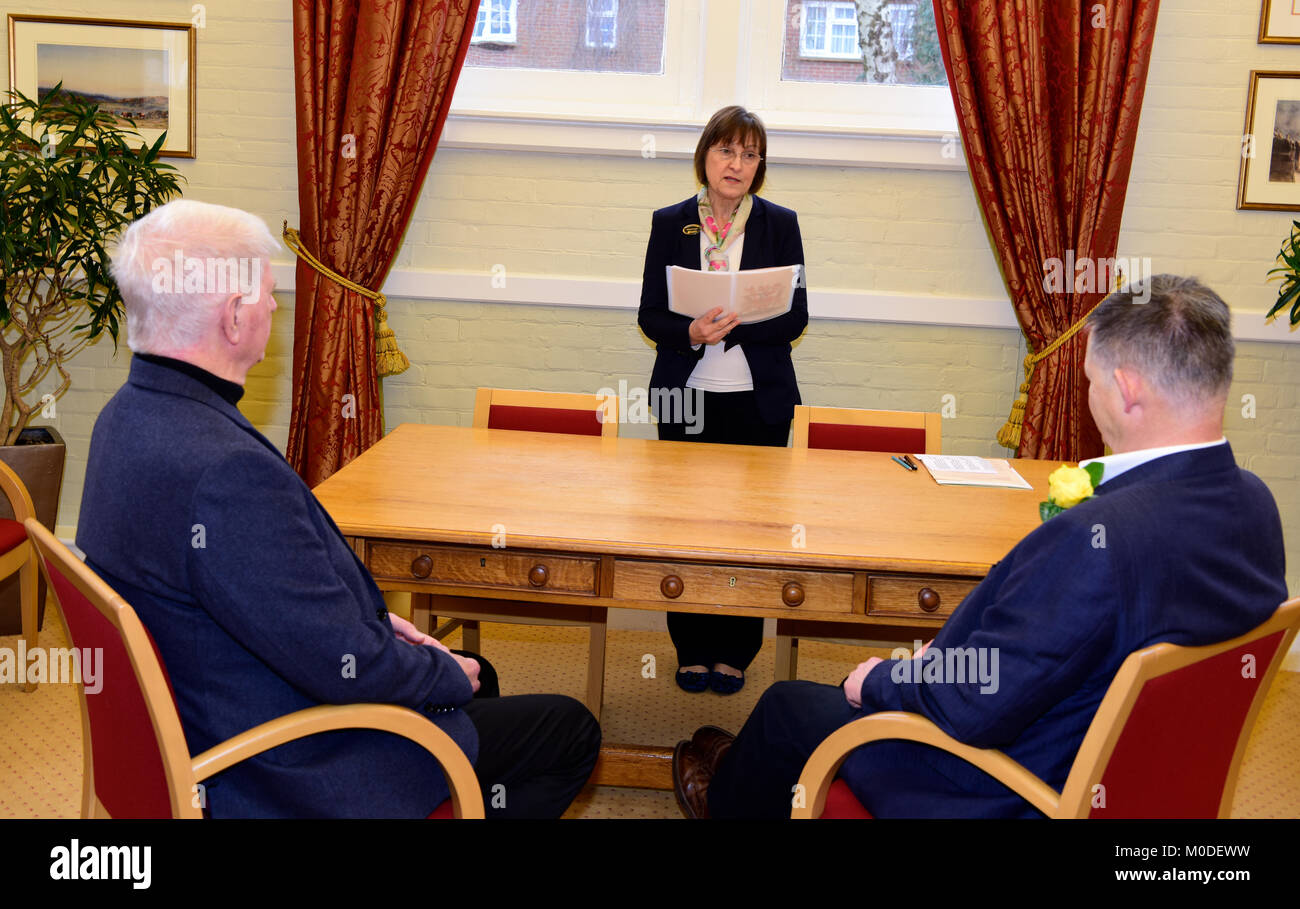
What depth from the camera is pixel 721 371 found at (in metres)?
3.53

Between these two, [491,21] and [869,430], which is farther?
[491,21]

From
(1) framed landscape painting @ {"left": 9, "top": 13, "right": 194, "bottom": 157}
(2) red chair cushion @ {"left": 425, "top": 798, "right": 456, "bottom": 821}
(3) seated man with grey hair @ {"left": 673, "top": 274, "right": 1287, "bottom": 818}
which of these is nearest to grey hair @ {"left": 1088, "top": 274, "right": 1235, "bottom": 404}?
(3) seated man with grey hair @ {"left": 673, "top": 274, "right": 1287, "bottom": 818}

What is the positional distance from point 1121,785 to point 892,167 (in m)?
3.08

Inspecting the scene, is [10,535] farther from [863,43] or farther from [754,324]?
[863,43]

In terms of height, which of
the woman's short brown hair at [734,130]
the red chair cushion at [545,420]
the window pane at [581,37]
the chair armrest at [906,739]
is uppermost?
the window pane at [581,37]

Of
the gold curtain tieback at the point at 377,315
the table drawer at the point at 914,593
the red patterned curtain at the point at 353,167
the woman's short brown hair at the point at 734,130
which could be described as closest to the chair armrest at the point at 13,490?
the red patterned curtain at the point at 353,167

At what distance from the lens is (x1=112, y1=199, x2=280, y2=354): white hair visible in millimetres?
1666

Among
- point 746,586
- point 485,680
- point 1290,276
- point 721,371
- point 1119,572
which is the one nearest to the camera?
point 1119,572

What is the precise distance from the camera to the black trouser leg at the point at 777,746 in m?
2.11

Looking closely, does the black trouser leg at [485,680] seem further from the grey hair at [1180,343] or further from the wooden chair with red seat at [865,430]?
the grey hair at [1180,343]

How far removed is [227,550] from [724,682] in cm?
238

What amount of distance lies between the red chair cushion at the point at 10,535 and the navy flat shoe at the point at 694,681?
2042mm

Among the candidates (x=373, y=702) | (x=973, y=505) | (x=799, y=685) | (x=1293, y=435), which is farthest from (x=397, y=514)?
(x=1293, y=435)

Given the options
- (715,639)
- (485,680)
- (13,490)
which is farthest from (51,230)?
(715,639)
